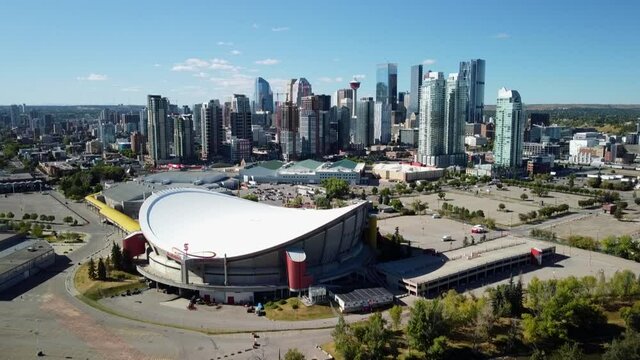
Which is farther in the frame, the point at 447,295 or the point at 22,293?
the point at 22,293

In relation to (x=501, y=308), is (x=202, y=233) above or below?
above

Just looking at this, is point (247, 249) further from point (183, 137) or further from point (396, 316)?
point (183, 137)

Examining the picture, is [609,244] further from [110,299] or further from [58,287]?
[58,287]

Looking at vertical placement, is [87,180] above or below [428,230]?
above

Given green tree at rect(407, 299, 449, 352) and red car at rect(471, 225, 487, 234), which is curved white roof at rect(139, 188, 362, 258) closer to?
green tree at rect(407, 299, 449, 352)

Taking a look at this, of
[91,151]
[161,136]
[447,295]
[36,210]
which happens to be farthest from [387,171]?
[91,151]

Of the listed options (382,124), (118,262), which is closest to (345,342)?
(118,262)
